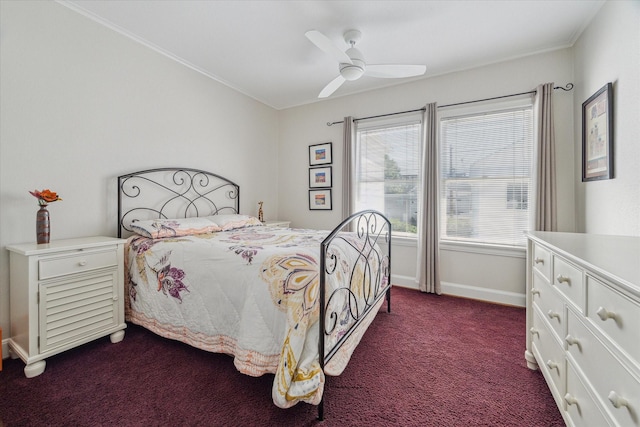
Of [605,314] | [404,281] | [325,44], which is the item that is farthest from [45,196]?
[404,281]

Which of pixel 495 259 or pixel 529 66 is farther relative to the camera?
pixel 495 259

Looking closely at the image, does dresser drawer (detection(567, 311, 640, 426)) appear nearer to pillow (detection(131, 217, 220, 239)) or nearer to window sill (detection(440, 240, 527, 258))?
window sill (detection(440, 240, 527, 258))

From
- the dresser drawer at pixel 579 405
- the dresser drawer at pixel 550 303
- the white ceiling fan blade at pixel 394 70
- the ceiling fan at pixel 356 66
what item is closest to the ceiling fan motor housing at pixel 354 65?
the ceiling fan at pixel 356 66

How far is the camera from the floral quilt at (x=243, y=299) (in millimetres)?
1366

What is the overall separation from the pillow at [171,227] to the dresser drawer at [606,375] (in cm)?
269

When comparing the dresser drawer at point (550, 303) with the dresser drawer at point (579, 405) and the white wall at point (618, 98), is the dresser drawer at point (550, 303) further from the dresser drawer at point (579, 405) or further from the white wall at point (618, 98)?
A: the white wall at point (618, 98)

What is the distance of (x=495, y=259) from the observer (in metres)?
3.09

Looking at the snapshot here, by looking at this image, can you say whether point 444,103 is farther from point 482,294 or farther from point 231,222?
point 231,222

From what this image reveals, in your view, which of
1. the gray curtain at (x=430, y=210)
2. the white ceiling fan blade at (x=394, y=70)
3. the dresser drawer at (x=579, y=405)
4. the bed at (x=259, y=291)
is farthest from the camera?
the gray curtain at (x=430, y=210)

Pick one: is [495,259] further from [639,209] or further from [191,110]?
[191,110]

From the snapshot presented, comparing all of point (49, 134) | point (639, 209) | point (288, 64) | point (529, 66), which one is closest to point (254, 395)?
point (49, 134)

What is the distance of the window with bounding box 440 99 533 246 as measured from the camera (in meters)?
2.96

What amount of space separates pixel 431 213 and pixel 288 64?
241 centimetres

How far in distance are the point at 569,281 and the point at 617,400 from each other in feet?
1.60
